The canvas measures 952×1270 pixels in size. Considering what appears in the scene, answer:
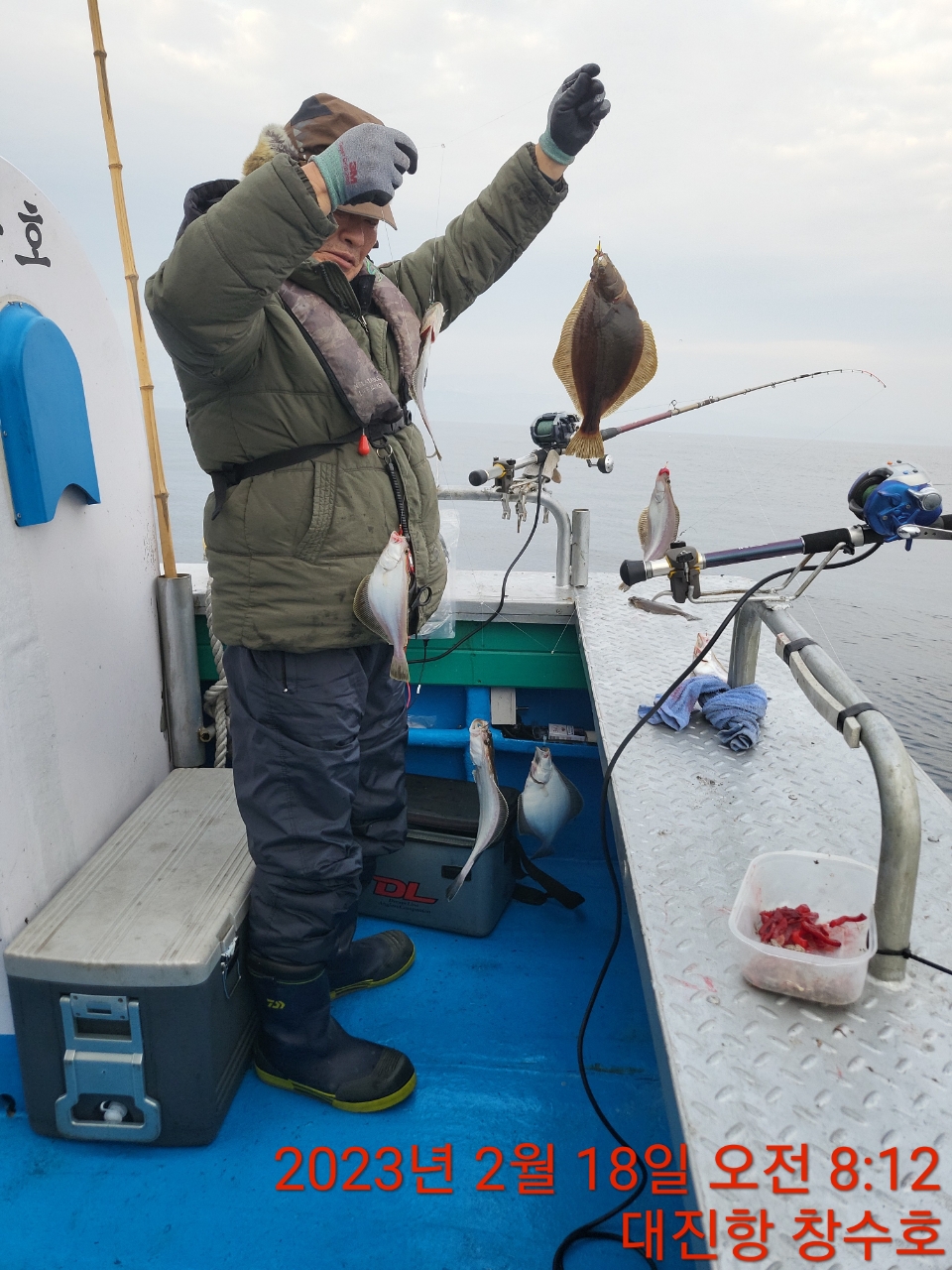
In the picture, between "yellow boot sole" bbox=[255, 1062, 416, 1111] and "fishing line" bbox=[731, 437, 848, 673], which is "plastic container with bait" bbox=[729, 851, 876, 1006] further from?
"fishing line" bbox=[731, 437, 848, 673]

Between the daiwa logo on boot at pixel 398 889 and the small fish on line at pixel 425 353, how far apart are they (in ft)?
5.14

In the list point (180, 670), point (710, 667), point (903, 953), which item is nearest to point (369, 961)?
point (180, 670)

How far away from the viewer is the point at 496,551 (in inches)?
261

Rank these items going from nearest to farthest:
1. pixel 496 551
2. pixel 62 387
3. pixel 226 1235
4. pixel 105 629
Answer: pixel 226 1235, pixel 62 387, pixel 105 629, pixel 496 551

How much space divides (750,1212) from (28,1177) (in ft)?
6.05

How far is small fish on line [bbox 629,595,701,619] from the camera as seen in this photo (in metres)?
3.47

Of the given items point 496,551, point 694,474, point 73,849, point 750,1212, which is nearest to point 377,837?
point 73,849

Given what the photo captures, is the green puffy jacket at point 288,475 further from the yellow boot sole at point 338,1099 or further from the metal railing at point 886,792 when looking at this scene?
the yellow boot sole at point 338,1099

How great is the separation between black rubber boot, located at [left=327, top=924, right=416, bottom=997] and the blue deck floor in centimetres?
4

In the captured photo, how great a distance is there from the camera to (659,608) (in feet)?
11.5

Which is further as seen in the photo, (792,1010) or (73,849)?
(73,849)

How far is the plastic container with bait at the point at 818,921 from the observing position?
4.09 feet

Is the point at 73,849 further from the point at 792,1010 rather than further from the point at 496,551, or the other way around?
the point at 496,551

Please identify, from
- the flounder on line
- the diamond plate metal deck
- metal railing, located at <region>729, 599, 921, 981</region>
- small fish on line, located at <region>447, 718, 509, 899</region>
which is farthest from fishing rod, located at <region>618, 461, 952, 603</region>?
the flounder on line
